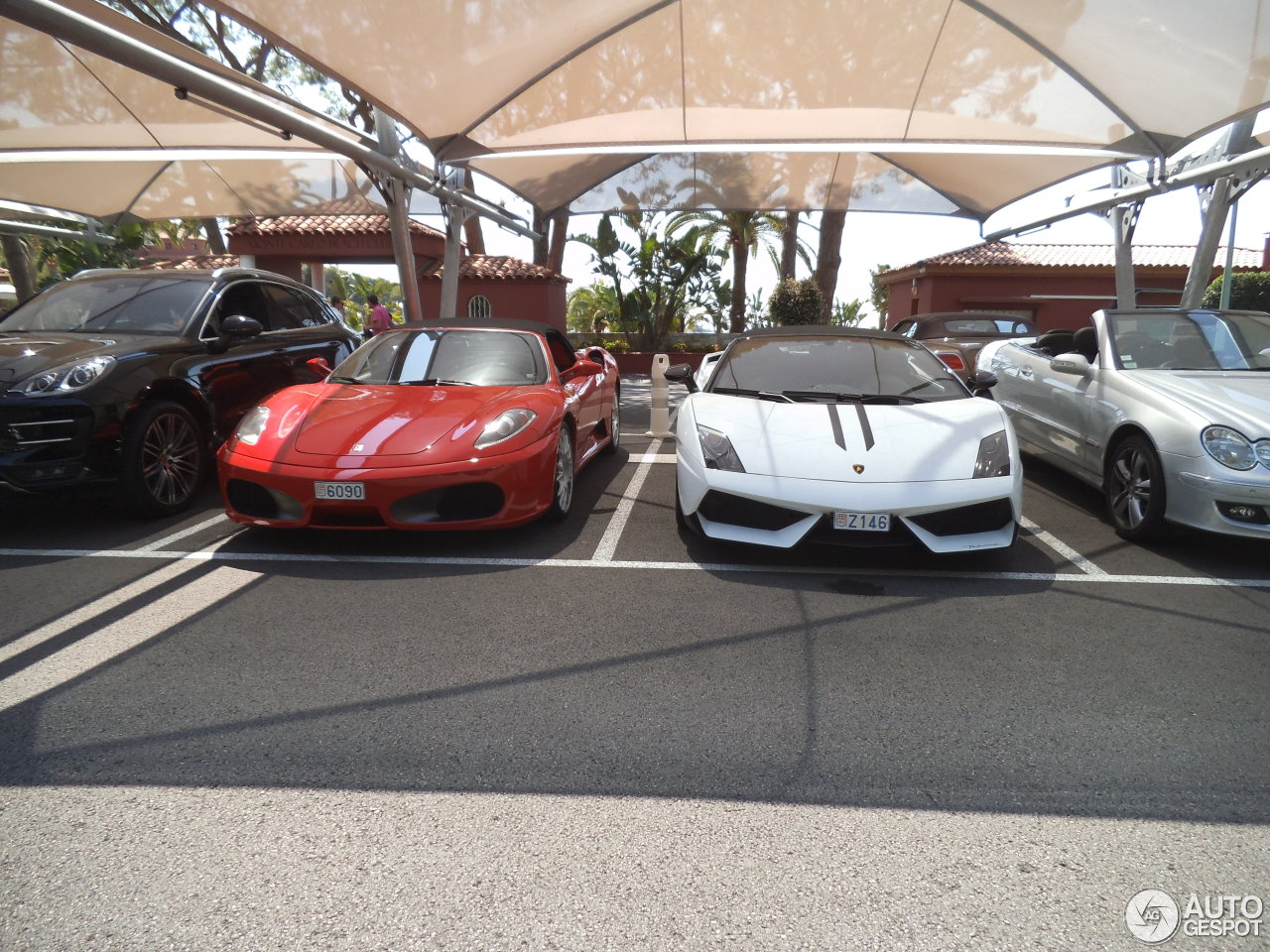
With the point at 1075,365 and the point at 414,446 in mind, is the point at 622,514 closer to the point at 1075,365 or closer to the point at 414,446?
the point at 414,446

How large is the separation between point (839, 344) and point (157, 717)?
4462 mm

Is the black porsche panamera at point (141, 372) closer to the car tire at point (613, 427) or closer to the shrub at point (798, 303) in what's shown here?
the car tire at point (613, 427)

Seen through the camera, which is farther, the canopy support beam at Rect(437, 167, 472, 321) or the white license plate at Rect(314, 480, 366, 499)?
the canopy support beam at Rect(437, 167, 472, 321)

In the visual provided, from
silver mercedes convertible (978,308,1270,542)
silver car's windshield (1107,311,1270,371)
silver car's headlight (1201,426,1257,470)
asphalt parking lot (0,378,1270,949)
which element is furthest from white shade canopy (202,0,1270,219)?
asphalt parking lot (0,378,1270,949)

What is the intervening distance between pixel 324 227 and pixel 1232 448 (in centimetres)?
2090

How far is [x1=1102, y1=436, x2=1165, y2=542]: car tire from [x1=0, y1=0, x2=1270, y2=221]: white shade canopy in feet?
15.9

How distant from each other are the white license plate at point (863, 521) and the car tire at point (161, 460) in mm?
4325

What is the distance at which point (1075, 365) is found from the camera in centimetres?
561

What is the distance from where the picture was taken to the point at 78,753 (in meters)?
2.40

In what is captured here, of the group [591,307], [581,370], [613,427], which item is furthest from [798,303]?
[581,370]

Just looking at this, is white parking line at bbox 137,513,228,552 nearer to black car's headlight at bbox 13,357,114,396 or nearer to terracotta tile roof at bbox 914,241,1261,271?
black car's headlight at bbox 13,357,114,396

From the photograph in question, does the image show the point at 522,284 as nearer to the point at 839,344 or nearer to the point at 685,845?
the point at 839,344

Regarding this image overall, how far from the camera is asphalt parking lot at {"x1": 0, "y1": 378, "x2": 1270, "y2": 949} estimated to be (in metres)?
1.79

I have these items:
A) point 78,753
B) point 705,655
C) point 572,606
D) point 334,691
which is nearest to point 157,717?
point 78,753
